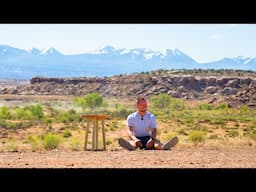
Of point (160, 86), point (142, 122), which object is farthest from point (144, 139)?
point (160, 86)

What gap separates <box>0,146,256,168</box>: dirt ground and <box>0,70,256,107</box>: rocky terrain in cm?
5260

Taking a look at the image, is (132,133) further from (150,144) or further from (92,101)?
(92,101)

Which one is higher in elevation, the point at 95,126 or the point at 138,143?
the point at 95,126

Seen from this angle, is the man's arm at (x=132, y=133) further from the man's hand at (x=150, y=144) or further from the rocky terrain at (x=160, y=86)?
the rocky terrain at (x=160, y=86)

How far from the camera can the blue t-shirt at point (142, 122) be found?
8750 millimetres

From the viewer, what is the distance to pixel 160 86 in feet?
257

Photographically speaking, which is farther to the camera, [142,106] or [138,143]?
[138,143]

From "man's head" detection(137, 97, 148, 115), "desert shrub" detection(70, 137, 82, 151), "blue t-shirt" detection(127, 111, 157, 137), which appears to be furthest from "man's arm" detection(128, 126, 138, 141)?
"desert shrub" detection(70, 137, 82, 151)

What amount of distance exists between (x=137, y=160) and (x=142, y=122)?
4.06ft

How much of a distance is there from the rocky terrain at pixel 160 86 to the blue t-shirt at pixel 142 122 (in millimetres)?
52428

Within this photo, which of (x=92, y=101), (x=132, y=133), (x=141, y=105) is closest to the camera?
(x=141, y=105)

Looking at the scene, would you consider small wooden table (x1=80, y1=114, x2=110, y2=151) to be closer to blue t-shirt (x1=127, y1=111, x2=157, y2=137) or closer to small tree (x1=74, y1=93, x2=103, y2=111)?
blue t-shirt (x1=127, y1=111, x2=157, y2=137)

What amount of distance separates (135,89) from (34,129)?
50.6 m

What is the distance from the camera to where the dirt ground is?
23.8 ft
